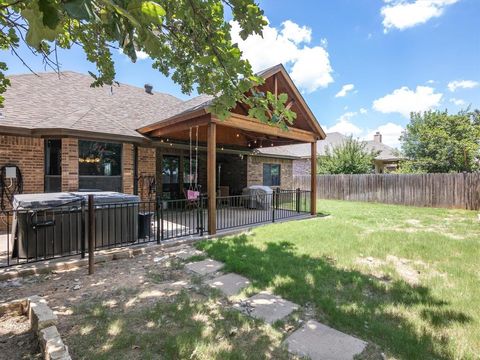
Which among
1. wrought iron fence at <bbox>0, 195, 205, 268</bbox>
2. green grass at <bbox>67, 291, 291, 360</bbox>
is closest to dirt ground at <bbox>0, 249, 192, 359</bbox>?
green grass at <bbox>67, 291, 291, 360</bbox>

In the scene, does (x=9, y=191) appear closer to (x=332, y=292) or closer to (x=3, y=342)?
(x=3, y=342)

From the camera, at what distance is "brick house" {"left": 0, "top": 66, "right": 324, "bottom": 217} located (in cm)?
727

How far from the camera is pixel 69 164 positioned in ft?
25.1

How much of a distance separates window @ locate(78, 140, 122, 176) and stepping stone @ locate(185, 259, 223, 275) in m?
5.40

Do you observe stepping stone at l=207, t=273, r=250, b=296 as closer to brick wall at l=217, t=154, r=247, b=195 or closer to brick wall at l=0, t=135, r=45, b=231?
brick wall at l=0, t=135, r=45, b=231

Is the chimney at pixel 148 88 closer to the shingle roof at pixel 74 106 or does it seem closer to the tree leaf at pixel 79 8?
the shingle roof at pixel 74 106

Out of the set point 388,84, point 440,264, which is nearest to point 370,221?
point 440,264

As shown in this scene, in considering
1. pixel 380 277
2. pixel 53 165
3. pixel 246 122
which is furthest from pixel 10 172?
pixel 380 277

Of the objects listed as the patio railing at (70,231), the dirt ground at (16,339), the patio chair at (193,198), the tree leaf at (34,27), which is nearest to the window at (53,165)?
the patio railing at (70,231)

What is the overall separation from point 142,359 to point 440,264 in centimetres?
518

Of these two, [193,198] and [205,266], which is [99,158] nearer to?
[193,198]

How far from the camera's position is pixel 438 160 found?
60.6ft

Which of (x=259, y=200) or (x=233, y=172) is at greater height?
(x=233, y=172)

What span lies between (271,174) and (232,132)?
5000mm
